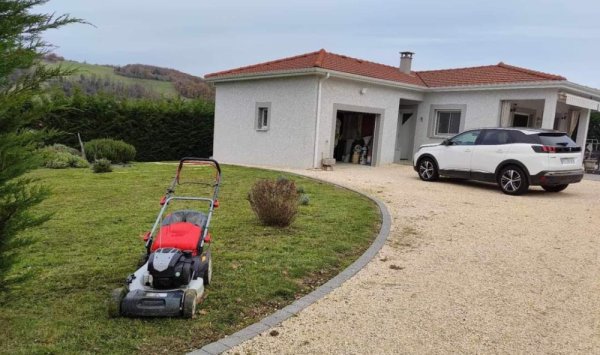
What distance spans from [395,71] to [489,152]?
9.27m

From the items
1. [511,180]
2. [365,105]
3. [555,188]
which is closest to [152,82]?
[365,105]

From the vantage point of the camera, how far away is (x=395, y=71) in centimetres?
1997

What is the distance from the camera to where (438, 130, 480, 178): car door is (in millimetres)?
12227

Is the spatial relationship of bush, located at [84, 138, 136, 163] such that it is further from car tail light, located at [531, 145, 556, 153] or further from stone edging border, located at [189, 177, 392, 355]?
car tail light, located at [531, 145, 556, 153]

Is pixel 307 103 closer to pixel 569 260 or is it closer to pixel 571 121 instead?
pixel 569 260

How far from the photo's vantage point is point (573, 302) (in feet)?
14.9

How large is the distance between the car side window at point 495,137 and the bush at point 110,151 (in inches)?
509

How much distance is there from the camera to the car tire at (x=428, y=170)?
13219 mm

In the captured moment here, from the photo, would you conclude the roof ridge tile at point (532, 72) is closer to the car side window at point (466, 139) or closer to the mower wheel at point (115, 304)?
the car side window at point (466, 139)

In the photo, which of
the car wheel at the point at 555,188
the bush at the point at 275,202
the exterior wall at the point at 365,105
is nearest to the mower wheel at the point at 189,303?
the bush at the point at 275,202

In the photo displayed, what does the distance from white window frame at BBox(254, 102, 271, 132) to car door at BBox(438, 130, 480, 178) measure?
7.14 meters

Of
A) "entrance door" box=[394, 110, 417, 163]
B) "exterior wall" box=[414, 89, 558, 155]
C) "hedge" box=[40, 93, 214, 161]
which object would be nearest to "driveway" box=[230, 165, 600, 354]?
"exterior wall" box=[414, 89, 558, 155]

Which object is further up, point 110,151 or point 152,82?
point 152,82

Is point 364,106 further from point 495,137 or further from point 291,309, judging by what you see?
point 291,309
